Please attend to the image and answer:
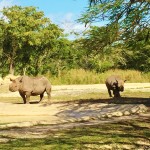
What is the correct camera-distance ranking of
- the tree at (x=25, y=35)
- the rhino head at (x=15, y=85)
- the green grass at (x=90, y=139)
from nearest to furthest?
the green grass at (x=90, y=139)
the rhino head at (x=15, y=85)
the tree at (x=25, y=35)

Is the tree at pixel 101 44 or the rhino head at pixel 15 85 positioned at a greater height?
the tree at pixel 101 44

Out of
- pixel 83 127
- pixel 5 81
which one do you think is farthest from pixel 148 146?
pixel 5 81

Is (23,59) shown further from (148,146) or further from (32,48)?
(148,146)

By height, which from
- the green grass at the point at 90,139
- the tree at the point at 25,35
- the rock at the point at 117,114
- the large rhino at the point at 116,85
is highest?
the tree at the point at 25,35

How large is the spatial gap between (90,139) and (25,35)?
3580 centimetres

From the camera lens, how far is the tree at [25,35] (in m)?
44.8

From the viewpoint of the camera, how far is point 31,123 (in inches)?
478

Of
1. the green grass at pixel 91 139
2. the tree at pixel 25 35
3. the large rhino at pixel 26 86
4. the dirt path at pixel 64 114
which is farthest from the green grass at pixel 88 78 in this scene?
the green grass at pixel 91 139

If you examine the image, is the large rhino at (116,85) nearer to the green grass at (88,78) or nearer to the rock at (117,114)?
the rock at (117,114)

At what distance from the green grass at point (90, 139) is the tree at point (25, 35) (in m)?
34.2

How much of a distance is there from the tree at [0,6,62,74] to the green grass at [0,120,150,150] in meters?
34.2

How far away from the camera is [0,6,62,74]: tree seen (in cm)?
4484

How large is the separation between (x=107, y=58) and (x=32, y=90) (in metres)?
8.03

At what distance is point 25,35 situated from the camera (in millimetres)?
44094
